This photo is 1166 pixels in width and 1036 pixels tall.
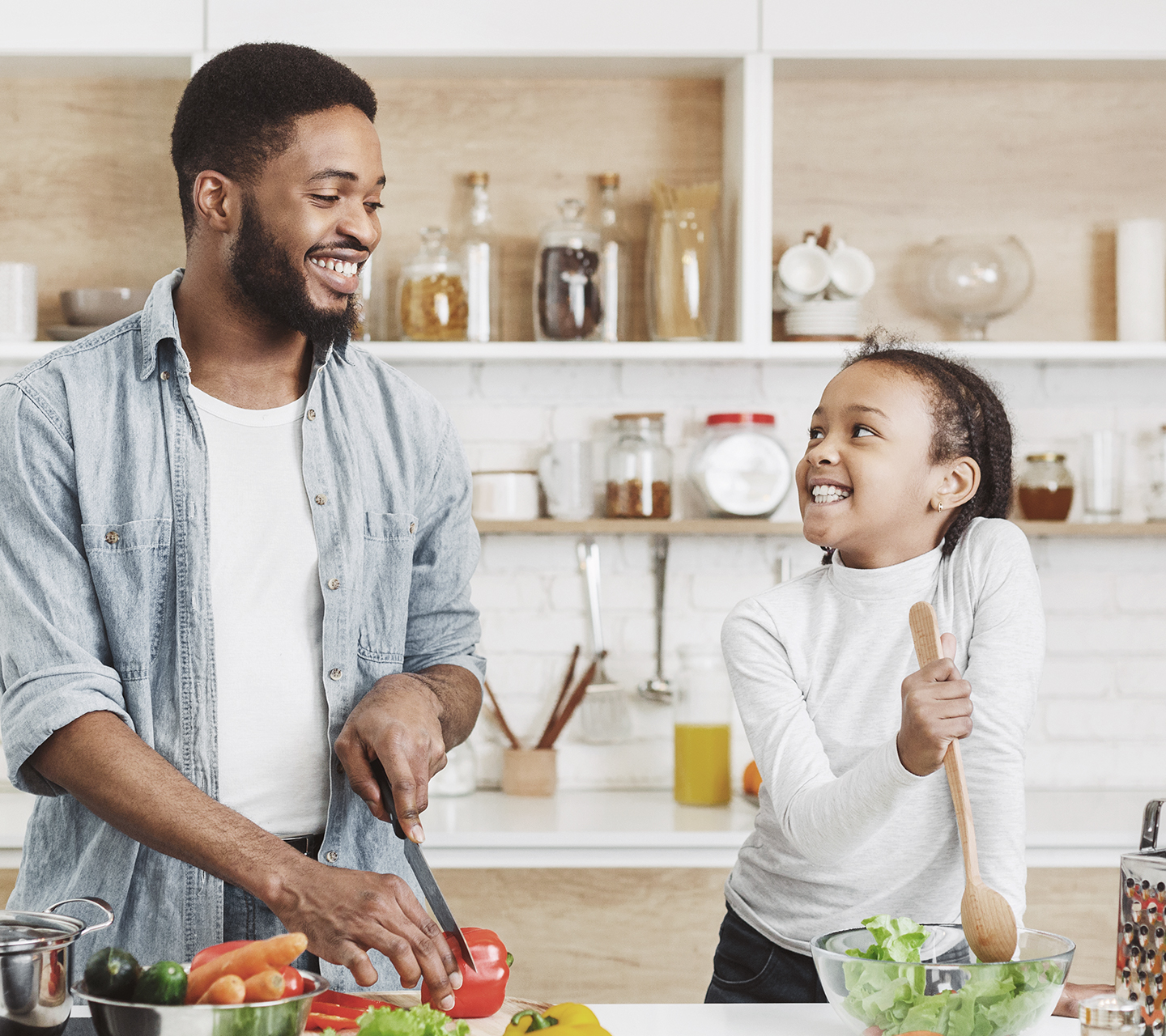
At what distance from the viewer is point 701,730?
8.11ft

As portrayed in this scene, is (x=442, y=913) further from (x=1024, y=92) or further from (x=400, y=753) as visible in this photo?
(x=1024, y=92)

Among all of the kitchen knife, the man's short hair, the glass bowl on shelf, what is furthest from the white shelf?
the kitchen knife

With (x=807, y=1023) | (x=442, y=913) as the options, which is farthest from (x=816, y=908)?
(x=442, y=913)

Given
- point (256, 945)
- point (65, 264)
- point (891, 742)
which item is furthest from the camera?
point (65, 264)

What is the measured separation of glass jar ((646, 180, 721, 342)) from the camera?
2.45 meters

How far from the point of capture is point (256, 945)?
0.92 meters

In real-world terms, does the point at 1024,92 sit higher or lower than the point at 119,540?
higher

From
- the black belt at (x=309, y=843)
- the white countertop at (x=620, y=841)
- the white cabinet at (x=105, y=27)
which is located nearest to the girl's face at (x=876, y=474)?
the black belt at (x=309, y=843)

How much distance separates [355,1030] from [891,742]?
0.54 m

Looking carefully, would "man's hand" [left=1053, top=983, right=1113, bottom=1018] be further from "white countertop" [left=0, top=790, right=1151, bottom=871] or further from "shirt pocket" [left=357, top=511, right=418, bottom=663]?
"white countertop" [left=0, top=790, right=1151, bottom=871]

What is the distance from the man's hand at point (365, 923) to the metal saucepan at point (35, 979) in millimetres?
203

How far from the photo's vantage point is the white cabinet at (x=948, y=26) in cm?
237

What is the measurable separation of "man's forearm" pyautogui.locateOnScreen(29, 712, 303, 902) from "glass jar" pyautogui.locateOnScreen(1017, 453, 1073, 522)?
1.84 meters

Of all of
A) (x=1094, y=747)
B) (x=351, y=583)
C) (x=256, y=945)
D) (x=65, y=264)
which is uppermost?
(x=65, y=264)
